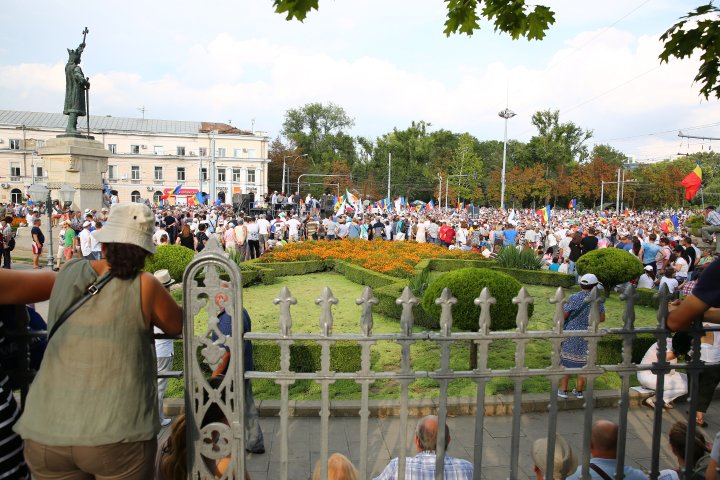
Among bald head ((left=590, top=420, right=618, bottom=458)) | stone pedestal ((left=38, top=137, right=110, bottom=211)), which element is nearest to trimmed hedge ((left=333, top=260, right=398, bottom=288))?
stone pedestal ((left=38, top=137, right=110, bottom=211))

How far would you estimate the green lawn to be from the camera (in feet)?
22.3

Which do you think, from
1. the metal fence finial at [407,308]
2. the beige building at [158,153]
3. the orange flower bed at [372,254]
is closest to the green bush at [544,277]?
the orange flower bed at [372,254]

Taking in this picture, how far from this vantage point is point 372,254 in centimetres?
1647

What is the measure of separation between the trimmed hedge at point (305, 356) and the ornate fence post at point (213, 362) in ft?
13.7

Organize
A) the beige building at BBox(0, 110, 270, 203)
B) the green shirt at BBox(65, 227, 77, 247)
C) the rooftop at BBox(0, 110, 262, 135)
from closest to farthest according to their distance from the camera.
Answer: the green shirt at BBox(65, 227, 77, 247) < the beige building at BBox(0, 110, 270, 203) < the rooftop at BBox(0, 110, 262, 135)

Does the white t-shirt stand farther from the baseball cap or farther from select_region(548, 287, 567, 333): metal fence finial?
select_region(548, 287, 567, 333): metal fence finial

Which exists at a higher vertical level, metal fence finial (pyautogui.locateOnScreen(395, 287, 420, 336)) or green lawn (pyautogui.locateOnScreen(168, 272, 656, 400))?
metal fence finial (pyautogui.locateOnScreen(395, 287, 420, 336))

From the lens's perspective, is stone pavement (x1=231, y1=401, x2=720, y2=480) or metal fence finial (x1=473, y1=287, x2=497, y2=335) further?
stone pavement (x1=231, y1=401, x2=720, y2=480)

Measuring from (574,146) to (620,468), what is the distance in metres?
73.3

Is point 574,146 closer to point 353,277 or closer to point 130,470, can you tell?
point 353,277

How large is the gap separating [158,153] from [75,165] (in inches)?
2217

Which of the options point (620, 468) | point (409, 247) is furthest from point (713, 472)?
point (409, 247)

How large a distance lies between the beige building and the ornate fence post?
64.7 meters

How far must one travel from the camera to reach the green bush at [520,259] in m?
15.7
